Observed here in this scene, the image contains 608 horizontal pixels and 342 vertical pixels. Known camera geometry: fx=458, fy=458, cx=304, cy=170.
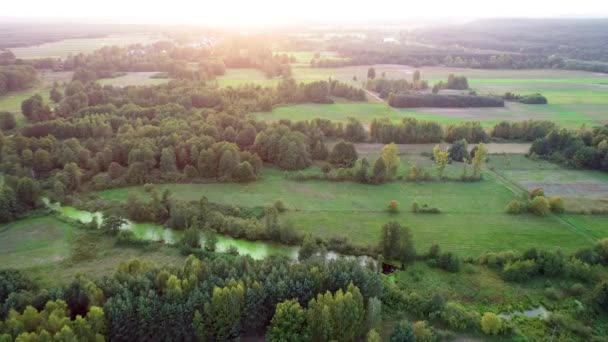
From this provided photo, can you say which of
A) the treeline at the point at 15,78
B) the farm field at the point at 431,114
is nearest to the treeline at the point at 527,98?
the farm field at the point at 431,114

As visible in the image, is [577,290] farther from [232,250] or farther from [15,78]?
[15,78]

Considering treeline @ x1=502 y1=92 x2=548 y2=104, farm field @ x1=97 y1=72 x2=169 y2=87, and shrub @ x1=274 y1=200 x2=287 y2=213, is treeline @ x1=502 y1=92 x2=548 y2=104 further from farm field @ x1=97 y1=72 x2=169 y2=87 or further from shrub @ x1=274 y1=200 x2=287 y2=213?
farm field @ x1=97 y1=72 x2=169 y2=87

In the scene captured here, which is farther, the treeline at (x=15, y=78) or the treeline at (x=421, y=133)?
the treeline at (x=15, y=78)

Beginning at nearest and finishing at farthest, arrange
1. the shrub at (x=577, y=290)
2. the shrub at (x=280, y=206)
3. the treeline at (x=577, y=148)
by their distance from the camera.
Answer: the shrub at (x=577, y=290), the shrub at (x=280, y=206), the treeline at (x=577, y=148)

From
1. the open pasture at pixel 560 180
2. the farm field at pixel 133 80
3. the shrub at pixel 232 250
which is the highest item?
the farm field at pixel 133 80

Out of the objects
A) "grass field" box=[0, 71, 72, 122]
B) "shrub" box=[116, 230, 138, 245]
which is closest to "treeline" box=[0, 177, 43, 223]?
"shrub" box=[116, 230, 138, 245]

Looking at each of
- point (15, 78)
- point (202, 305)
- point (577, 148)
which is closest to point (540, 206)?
point (577, 148)

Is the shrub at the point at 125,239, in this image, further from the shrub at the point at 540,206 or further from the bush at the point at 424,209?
the shrub at the point at 540,206
